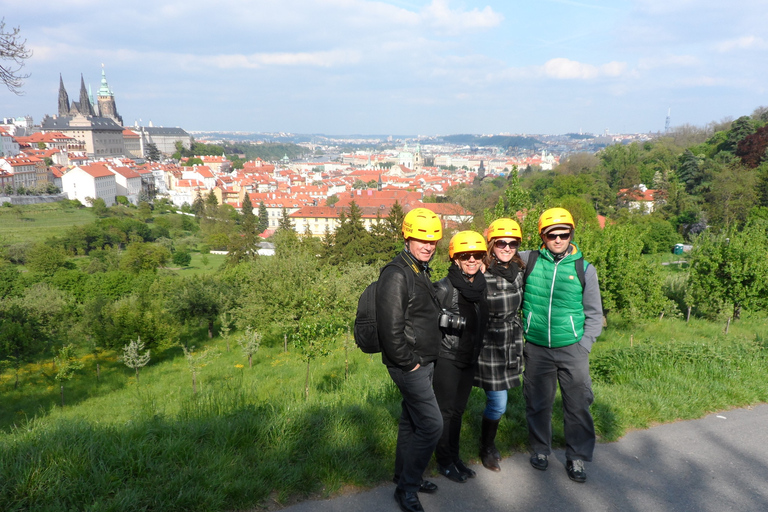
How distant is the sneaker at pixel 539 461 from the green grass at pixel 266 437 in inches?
9.0

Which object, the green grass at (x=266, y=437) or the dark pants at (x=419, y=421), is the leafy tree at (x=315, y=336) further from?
the dark pants at (x=419, y=421)

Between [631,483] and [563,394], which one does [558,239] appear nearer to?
[563,394]

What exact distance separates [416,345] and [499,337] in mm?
789

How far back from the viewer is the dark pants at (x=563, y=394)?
349 cm

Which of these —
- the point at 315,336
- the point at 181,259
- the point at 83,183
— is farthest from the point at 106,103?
the point at 315,336

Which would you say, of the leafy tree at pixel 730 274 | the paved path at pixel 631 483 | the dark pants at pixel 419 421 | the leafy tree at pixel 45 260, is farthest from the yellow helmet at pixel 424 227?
the leafy tree at pixel 45 260

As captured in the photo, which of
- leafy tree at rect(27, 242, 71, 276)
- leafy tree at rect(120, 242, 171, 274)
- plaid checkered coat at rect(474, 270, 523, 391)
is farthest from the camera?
leafy tree at rect(120, 242, 171, 274)

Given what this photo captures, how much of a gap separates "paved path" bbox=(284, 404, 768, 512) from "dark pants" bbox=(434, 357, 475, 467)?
190mm

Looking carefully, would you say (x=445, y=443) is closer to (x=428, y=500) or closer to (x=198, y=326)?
(x=428, y=500)

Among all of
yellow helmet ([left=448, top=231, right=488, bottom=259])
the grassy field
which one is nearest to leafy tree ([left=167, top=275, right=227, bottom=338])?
yellow helmet ([left=448, top=231, right=488, bottom=259])

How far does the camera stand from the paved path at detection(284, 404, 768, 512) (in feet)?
9.83

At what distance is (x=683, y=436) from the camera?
3998 mm

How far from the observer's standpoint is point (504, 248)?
3.55 m

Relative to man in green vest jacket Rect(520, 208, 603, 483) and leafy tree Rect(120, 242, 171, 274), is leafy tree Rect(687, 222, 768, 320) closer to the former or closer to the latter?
man in green vest jacket Rect(520, 208, 603, 483)
